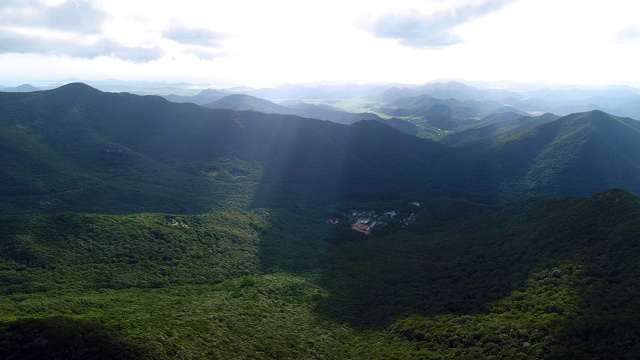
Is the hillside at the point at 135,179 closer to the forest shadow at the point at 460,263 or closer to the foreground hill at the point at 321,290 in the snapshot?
the foreground hill at the point at 321,290

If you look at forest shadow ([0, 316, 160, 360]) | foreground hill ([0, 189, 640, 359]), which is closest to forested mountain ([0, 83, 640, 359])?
forest shadow ([0, 316, 160, 360])

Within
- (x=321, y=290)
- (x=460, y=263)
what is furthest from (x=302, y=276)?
(x=460, y=263)

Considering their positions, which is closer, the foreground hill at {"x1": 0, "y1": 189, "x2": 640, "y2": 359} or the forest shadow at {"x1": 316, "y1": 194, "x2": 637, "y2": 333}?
the foreground hill at {"x1": 0, "y1": 189, "x2": 640, "y2": 359}

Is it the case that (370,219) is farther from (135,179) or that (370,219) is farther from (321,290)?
(135,179)

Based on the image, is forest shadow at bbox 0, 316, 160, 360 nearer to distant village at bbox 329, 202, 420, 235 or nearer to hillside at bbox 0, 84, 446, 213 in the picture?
hillside at bbox 0, 84, 446, 213

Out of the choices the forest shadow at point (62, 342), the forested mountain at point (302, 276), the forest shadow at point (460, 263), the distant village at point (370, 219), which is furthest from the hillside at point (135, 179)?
the forest shadow at point (62, 342)

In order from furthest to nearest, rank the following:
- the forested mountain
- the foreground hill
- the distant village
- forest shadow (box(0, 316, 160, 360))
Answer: the distant village, the forested mountain, the foreground hill, forest shadow (box(0, 316, 160, 360))

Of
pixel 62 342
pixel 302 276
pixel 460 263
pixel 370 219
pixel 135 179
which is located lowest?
pixel 302 276

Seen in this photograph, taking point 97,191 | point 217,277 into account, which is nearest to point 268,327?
point 217,277
